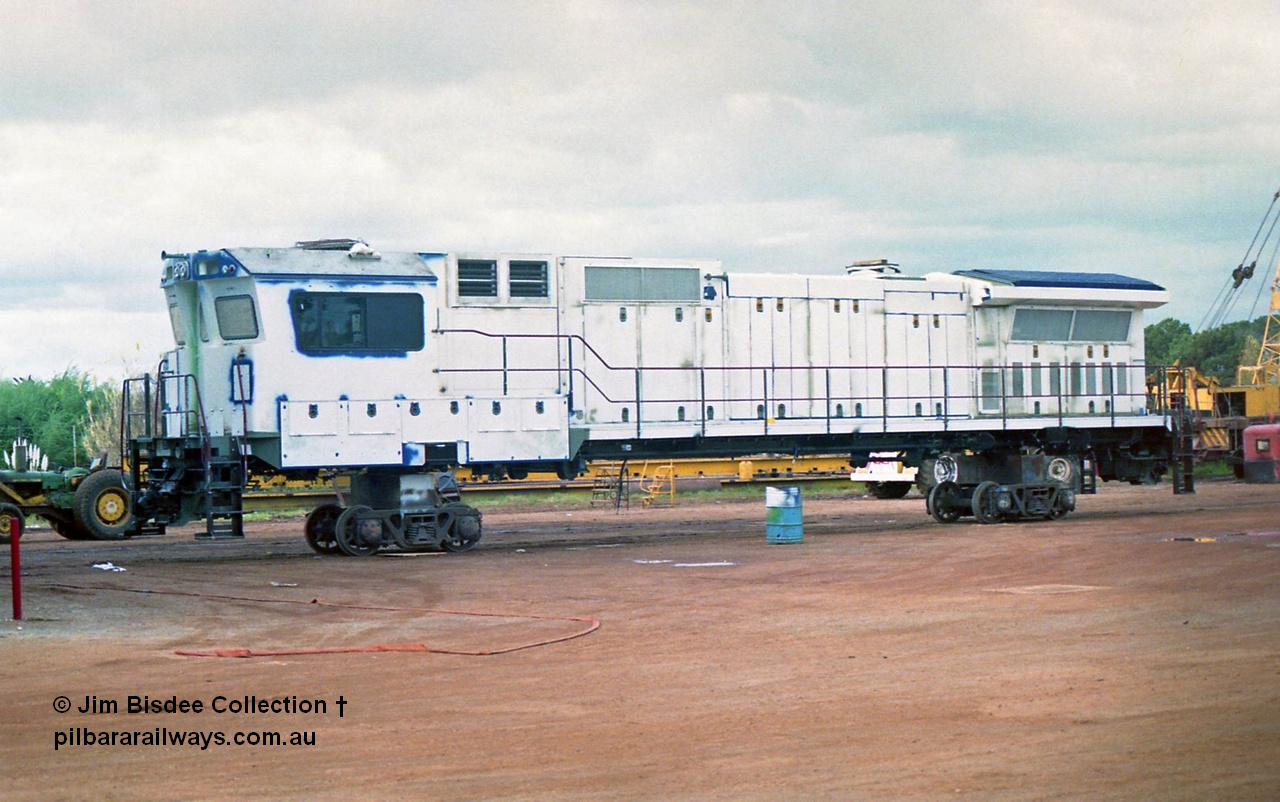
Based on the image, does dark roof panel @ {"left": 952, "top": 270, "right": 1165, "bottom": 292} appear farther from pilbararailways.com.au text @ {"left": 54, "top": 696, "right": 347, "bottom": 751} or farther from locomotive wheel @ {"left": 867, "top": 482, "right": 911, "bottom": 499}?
pilbararailways.com.au text @ {"left": 54, "top": 696, "right": 347, "bottom": 751}

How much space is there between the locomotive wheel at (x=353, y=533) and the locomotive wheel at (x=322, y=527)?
0.68 metres

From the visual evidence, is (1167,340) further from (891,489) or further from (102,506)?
(102,506)

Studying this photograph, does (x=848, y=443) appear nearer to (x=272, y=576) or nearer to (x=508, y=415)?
(x=508, y=415)

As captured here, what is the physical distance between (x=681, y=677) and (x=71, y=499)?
1946 cm

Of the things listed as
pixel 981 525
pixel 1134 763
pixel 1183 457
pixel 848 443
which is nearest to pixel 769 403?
pixel 848 443

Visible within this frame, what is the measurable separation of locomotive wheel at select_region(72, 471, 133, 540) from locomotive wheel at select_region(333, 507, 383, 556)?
20.0ft

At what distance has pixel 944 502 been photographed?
27766 mm

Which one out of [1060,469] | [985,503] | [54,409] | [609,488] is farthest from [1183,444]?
[54,409]

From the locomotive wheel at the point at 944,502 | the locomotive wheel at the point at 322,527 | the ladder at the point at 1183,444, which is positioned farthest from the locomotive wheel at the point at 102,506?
the ladder at the point at 1183,444

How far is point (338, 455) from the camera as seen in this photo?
21.2 m

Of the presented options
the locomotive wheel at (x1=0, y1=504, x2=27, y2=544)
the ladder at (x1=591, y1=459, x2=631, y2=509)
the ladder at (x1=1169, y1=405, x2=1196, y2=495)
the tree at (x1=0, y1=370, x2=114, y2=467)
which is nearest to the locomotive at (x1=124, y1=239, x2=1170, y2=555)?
the ladder at (x1=1169, y1=405, x2=1196, y2=495)

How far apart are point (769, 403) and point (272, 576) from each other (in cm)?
977

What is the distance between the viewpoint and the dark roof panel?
27.8 m

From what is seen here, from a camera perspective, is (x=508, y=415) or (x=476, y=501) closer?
(x=508, y=415)
